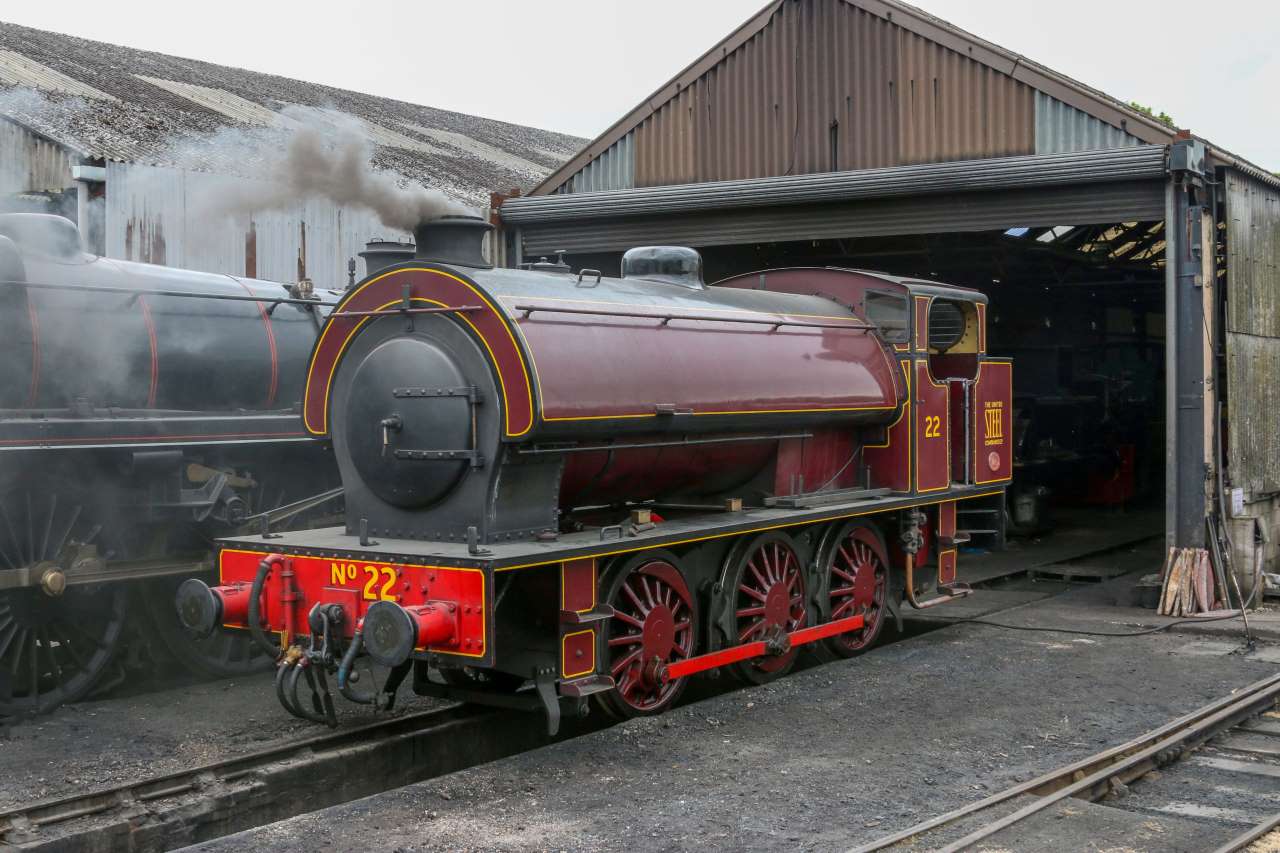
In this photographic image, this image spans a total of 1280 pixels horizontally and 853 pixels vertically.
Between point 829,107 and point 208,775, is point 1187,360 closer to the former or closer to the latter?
point 829,107

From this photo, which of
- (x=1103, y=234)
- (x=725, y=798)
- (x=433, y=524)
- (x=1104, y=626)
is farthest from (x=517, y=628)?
(x=1103, y=234)

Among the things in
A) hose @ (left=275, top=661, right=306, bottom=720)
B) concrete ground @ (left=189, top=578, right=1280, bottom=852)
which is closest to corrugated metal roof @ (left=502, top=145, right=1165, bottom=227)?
concrete ground @ (left=189, top=578, right=1280, bottom=852)

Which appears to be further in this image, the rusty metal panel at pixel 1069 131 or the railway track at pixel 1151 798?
the rusty metal panel at pixel 1069 131

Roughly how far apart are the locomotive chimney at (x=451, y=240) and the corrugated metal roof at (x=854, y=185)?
5.69 meters

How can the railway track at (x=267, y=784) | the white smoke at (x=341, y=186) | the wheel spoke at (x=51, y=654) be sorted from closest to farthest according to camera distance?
the railway track at (x=267, y=784) < the wheel spoke at (x=51, y=654) < the white smoke at (x=341, y=186)

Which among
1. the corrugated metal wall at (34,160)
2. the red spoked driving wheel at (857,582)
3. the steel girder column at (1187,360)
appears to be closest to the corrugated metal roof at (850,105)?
the steel girder column at (1187,360)

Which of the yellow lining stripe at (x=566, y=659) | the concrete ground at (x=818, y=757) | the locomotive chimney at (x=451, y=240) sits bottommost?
the concrete ground at (x=818, y=757)

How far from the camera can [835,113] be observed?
1223cm

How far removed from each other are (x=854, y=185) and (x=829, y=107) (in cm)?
92

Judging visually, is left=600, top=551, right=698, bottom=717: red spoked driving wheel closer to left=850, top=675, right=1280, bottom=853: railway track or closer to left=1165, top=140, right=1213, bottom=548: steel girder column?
left=850, top=675, right=1280, bottom=853: railway track

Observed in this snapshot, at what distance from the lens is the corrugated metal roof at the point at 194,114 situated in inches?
543

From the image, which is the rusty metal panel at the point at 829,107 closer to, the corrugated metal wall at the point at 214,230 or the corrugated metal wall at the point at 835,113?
the corrugated metal wall at the point at 835,113

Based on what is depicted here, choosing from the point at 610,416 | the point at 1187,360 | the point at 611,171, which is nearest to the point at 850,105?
the point at 611,171

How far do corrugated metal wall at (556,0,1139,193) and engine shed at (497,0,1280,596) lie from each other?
0.02 metres
